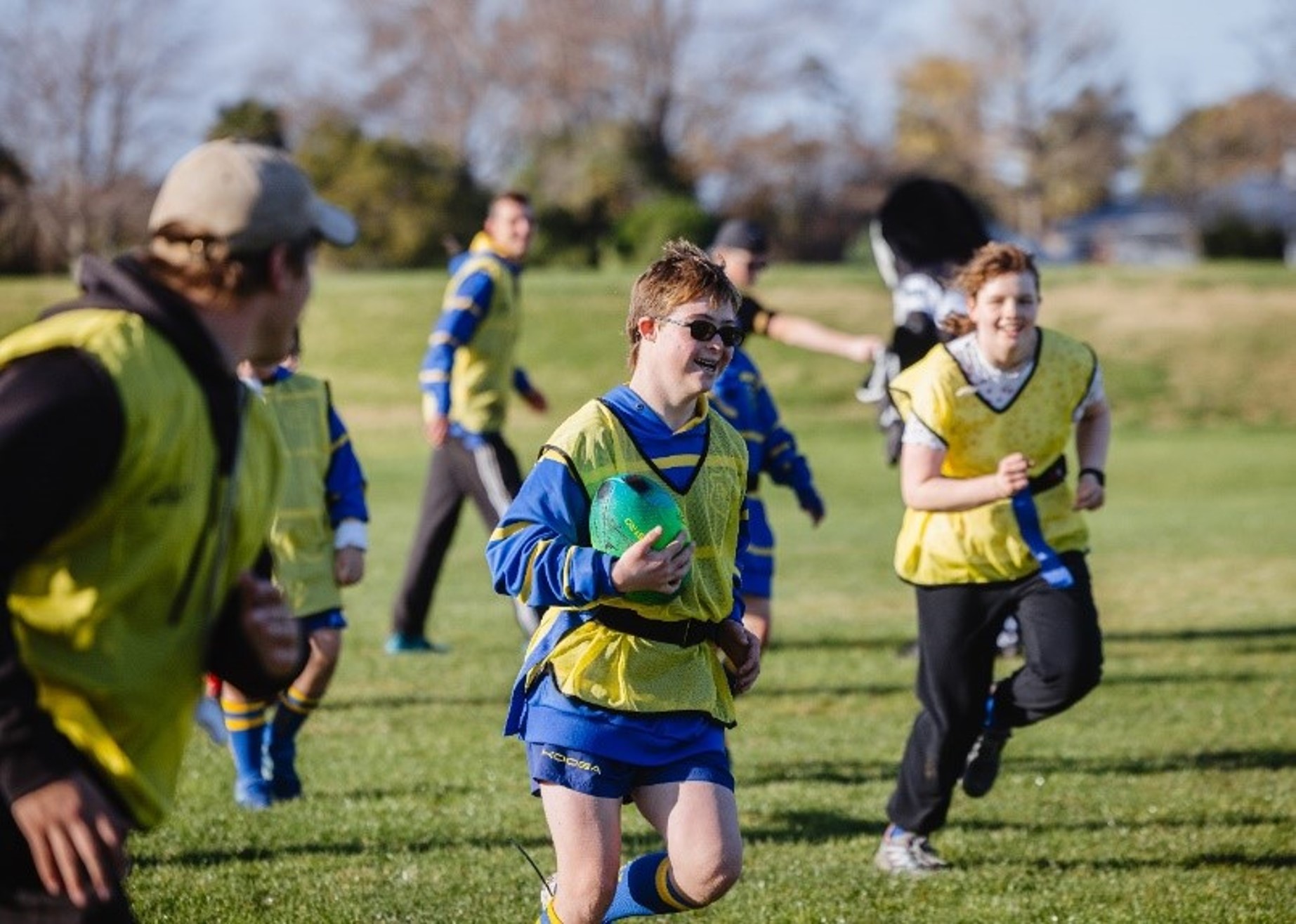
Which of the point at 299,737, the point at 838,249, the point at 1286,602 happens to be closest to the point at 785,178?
the point at 838,249

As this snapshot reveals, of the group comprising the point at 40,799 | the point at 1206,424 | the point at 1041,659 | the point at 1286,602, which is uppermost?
the point at 40,799

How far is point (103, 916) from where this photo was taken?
297 cm

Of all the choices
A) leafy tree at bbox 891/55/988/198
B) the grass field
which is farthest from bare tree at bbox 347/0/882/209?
the grass field

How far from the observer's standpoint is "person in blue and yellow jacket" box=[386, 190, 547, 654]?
1065cm

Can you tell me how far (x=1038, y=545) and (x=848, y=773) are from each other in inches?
77.1

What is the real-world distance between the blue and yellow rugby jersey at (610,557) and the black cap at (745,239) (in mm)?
4594

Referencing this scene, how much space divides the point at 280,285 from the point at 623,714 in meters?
1.65

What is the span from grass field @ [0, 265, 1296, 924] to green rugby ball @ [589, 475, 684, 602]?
1.90 metres

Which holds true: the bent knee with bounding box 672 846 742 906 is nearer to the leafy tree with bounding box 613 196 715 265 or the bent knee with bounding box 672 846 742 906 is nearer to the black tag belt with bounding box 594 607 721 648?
the black tag belt with bounding box 594 607 721 648

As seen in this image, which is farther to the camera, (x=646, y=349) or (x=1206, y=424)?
(x=1206, y=424)

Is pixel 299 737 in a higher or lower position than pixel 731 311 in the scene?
lower

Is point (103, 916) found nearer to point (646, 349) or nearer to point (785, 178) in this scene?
point (646, 349)

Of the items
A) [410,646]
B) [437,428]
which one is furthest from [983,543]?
[410,646]

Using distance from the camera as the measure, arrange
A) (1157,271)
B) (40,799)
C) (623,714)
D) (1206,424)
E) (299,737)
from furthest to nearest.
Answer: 1. (1157,271)
2. (1206,424)
3. (299,737)
4. (623,714)
5. (40,799)
